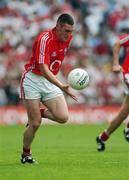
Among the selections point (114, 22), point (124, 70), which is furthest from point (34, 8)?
point (124, 70)

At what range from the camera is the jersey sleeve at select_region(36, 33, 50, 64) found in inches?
A: 454

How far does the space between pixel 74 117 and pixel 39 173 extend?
14.1 metres

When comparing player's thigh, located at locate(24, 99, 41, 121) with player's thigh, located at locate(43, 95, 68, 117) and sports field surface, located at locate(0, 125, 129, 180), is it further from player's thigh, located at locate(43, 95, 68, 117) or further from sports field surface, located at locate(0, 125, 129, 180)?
sports field surface, located at locate(0, 125, 129, 180)

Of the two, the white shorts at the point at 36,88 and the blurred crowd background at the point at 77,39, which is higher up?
the blurred crowd background at the point at 77,39

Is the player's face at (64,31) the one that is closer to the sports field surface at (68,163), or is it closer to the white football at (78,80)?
the white football at (78,80)

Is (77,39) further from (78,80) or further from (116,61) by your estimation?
(78,80)

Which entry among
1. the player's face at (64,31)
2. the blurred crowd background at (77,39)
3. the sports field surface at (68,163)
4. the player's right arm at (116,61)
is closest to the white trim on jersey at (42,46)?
the player's face at (64,31)

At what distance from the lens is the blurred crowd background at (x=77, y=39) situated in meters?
25.0

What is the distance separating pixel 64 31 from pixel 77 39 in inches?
587

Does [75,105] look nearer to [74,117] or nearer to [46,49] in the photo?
[74,117]

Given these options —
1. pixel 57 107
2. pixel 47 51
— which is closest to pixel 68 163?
pixel 57 107

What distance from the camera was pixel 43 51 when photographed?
37.9 ft

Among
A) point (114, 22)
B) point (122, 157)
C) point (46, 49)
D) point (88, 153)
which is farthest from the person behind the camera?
point (114, 22)

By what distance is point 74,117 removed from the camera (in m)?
24.4
